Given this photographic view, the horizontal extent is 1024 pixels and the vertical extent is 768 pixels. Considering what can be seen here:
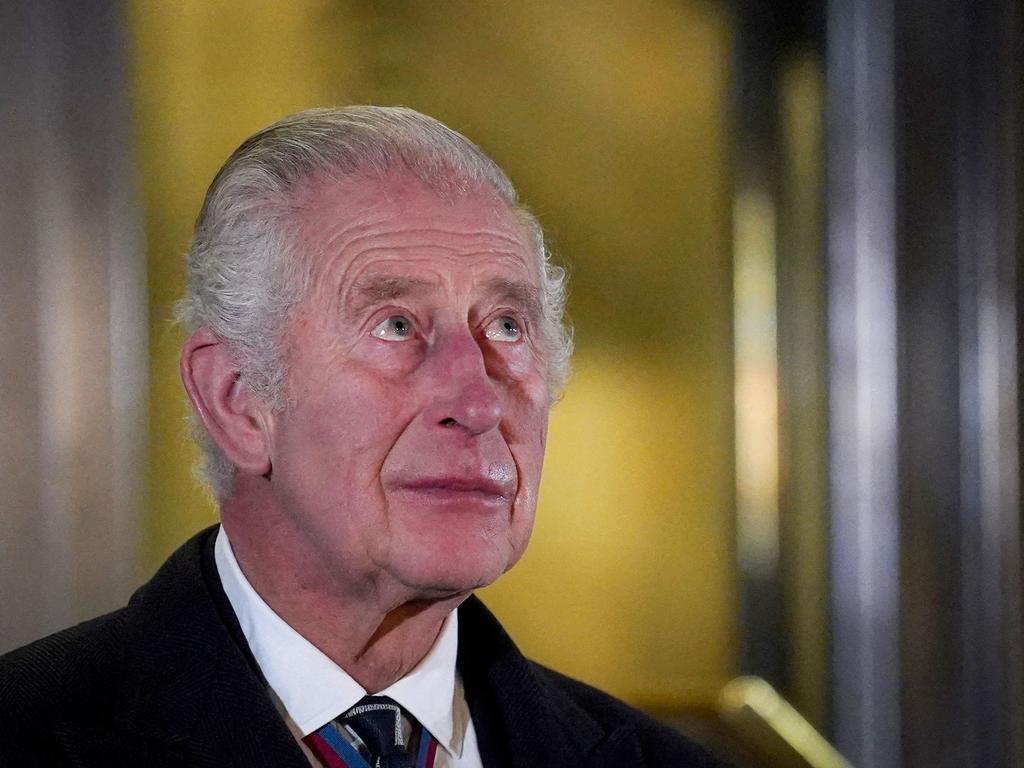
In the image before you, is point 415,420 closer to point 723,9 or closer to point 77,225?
point 77,225

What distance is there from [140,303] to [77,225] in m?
0.19

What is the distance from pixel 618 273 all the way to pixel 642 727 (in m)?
1.39

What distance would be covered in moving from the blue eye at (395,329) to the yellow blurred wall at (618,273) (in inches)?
57.8

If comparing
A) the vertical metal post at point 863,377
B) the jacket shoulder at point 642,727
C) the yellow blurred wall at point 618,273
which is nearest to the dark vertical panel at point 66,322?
the yellow blurred wall at point 618,273

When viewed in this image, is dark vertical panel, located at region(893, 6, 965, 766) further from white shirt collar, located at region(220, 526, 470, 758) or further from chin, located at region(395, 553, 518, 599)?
chin, located at region(395, 553, 518, 599)

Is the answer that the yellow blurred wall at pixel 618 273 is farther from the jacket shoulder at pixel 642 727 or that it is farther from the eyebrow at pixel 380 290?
the eyebrow at pixel 380 290

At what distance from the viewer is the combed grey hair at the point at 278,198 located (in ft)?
4.34

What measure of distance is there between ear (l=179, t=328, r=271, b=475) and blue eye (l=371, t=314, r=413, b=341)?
15 centimetres

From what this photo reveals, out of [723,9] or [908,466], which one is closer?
[908,466]

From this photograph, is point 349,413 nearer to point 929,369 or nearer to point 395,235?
point 395,235

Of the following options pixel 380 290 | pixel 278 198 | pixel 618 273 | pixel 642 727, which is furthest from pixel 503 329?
pixel 618 273

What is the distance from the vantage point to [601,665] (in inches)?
109

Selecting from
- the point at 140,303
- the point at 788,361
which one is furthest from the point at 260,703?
the point at 788,361

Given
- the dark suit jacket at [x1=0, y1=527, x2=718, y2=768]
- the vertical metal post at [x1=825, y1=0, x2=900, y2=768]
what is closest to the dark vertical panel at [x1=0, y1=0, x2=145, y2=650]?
the dark suit jacket at [x1=0, y1=527, x2=718, y2=768]
